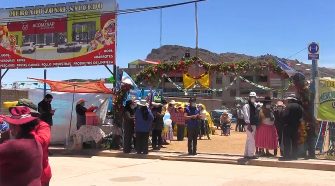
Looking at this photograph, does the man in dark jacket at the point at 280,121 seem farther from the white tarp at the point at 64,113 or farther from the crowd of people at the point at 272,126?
the white tarp at the point at 64,113

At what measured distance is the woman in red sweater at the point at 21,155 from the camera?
13.7 ft

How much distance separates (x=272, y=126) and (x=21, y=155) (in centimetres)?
1079

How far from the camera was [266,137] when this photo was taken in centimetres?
1416

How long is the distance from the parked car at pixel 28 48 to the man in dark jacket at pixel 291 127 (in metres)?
11.0

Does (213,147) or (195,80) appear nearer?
(195,80)

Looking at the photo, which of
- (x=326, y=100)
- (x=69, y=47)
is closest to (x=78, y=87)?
(x=69, y=47)

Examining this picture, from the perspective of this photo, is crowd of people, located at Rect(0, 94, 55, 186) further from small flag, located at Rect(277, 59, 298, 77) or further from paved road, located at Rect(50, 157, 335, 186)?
small flag, located at Rect(277, 59, 298, 77)

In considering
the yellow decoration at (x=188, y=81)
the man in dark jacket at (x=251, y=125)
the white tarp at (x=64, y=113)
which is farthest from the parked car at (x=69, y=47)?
the man in dark jacket at (x=251, y=125)

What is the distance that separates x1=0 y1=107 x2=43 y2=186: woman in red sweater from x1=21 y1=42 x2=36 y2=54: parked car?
16276 millimetres

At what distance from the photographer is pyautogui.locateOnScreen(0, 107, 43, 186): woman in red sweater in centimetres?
418

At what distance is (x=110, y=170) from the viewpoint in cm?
1261

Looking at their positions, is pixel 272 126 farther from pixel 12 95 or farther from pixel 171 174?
pixel 12 95

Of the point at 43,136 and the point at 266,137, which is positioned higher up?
the point at 43,136

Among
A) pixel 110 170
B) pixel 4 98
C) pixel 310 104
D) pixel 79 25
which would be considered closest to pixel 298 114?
pixel 310 104
